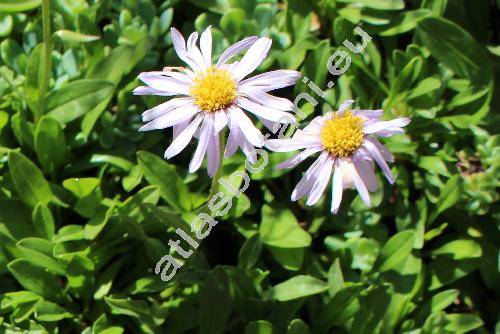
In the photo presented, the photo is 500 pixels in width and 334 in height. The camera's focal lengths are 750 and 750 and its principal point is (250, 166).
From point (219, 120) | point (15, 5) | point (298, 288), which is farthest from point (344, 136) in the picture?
point (15, 5)

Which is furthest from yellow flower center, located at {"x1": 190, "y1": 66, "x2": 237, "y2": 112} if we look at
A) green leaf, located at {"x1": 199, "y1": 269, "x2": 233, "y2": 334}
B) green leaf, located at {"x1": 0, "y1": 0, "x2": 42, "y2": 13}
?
green leaf, located at {"x1": 0, "y1": 0, "x2": 42, "y2": 13}

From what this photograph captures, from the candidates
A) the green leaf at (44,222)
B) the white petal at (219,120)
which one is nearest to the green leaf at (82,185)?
the green leaf at (44,222)

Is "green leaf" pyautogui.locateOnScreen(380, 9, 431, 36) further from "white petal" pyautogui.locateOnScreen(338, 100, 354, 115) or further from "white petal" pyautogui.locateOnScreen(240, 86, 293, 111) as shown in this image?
"white petal" pyautogui.locateOnScreen(240, 86, 293, 111)

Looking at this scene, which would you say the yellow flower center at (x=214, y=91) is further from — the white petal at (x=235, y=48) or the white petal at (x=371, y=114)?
the white petal at (x=371, y=114)

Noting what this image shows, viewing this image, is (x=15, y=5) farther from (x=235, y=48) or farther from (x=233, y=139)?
(x=233, y=139)

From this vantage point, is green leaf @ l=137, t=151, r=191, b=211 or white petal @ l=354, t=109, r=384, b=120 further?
green leaf @ l=137, t=151, r=191, b=211

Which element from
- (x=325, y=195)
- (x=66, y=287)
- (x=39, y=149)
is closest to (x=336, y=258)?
(x=325, y=195)

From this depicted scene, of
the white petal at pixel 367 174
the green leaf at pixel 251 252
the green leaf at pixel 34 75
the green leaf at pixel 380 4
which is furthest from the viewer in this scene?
the green leaf at pixel 380 4

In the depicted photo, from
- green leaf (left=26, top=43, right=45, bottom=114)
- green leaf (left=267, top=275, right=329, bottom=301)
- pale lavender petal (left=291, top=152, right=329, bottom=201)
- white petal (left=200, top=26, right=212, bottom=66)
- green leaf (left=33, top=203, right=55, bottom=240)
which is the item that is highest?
green leaf (left=26, top=43, right=45, bottom=114)
